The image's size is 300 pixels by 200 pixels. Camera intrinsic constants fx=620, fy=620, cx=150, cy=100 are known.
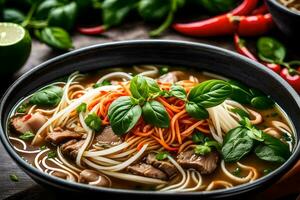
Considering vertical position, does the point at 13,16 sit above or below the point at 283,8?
below

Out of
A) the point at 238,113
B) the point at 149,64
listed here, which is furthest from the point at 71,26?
the point at 238,113

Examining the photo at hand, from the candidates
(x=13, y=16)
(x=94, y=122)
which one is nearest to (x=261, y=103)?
(x=94, y=122)

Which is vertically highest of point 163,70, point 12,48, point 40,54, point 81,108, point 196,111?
point 196,111

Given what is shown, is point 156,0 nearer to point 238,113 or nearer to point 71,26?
point 71,26

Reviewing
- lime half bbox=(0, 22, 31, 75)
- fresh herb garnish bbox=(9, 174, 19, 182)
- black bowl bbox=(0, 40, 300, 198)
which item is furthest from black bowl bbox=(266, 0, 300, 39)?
fresh herb garnish bbox=(9, 174, 19, 182)

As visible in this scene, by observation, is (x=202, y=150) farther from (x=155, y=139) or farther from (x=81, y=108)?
(x=81, y=108)
